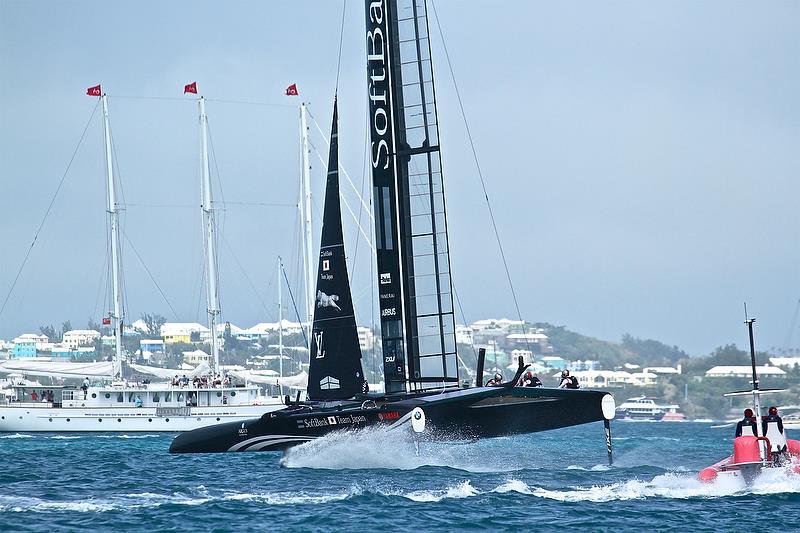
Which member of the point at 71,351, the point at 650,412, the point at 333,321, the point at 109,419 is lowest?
the point at 650,412

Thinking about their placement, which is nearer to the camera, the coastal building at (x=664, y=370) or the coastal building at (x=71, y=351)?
the coastal building at (x=664, y=370)

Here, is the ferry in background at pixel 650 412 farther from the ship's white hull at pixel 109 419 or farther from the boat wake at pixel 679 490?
the boat wake at pixel 679 490

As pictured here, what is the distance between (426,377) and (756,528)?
1053 cm

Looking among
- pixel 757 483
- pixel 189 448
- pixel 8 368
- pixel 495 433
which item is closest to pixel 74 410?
pixel 8 368

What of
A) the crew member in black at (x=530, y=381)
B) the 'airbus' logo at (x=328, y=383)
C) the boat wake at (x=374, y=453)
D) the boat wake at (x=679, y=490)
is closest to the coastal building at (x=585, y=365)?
the crew member in black at (x=530, y=381)

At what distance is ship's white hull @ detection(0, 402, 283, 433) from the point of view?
180 ft

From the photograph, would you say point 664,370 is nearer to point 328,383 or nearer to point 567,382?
point 328,383

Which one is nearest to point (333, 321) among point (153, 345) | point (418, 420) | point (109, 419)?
point (418, 420)

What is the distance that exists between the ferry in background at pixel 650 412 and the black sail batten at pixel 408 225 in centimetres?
8775

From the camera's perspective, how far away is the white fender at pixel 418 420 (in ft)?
77.5

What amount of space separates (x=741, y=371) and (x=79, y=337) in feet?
323

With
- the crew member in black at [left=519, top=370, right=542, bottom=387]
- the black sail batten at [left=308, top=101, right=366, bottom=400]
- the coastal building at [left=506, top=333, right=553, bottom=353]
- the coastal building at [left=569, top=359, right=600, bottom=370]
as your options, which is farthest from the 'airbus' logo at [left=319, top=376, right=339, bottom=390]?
the coastal building at [left=506, top=333, right=553, bottom=353]

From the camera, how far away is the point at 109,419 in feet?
181

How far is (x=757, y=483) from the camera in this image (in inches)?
833
